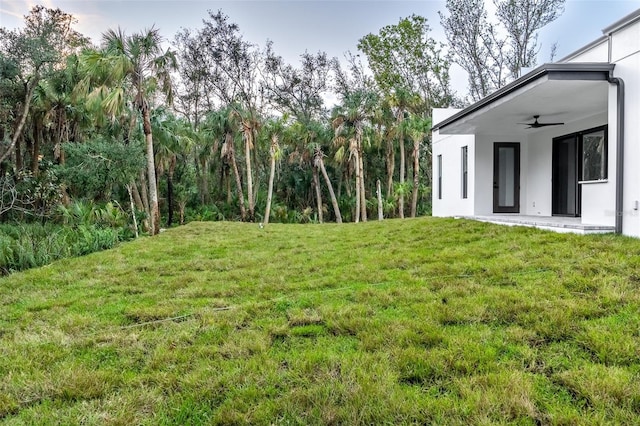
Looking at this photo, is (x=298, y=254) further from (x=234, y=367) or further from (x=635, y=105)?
(x=635, y=105)

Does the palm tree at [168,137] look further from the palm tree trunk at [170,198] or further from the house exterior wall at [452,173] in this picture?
the house exterior wall at [452,173]

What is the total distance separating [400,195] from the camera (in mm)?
18750

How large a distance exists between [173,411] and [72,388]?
75cm

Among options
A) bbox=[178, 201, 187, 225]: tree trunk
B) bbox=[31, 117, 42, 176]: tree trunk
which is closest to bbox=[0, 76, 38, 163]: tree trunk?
bbox=[31, 117, 42, 176]: tree trunk

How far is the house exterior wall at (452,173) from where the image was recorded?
410 inches

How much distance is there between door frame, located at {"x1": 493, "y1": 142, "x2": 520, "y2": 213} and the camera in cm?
1032

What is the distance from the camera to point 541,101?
7.08 meters

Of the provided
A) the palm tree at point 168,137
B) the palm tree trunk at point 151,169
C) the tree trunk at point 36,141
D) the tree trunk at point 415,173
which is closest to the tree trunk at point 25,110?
the tree trunk at point 36,141

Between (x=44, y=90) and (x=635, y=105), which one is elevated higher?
(x=44, y=90)

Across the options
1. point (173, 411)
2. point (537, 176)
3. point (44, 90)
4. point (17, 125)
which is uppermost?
point (44, 90)

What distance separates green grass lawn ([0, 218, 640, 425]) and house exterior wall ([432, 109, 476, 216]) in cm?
480

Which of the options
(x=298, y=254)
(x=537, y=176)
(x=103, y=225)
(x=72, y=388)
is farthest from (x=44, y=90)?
(x=537, y=176)

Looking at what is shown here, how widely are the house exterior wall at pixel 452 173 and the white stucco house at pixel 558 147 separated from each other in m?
0.03

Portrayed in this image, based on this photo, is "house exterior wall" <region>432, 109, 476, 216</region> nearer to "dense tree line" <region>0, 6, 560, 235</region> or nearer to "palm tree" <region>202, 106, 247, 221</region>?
"dense tree line" <region>0, 6, 560, 235</region>
